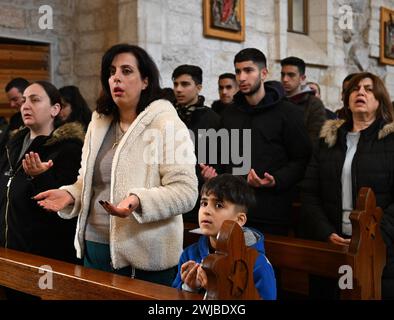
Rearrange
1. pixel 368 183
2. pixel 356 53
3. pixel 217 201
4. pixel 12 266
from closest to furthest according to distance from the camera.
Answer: pixel 217 201 → pixel 12 266 → pixel 368 183 → pixel 356 53

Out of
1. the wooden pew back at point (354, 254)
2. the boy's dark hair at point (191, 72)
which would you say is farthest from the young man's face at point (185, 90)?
the wooden pew back at point (354, 254)

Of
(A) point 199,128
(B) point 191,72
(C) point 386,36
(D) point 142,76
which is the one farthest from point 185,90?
(C) point 386,36

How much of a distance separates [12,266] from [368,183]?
165 centimetres

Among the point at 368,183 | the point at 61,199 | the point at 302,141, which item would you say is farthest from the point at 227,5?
the point at 61,199

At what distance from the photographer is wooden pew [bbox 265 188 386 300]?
7.57ft

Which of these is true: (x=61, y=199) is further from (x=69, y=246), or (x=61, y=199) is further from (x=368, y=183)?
(x=368, y=183)

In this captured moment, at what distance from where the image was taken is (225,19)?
19.8 feet

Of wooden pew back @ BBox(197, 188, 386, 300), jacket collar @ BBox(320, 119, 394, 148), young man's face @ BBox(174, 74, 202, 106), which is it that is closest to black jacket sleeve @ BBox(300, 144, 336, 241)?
jacket collar @ BBox(320, 119, 394, 148)

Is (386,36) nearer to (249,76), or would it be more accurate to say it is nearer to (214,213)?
(249,76)

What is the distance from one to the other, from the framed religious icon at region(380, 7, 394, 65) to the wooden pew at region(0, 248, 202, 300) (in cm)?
778

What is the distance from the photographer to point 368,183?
2688 mm

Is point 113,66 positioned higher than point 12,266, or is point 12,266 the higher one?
point 113,66

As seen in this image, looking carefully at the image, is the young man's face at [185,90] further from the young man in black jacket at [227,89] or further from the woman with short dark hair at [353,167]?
the woman with short dark hair at [353,167]

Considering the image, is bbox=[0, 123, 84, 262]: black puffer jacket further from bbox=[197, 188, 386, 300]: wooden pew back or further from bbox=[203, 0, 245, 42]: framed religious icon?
bbox=[203, 0, 245, 42]: framed religious icon
